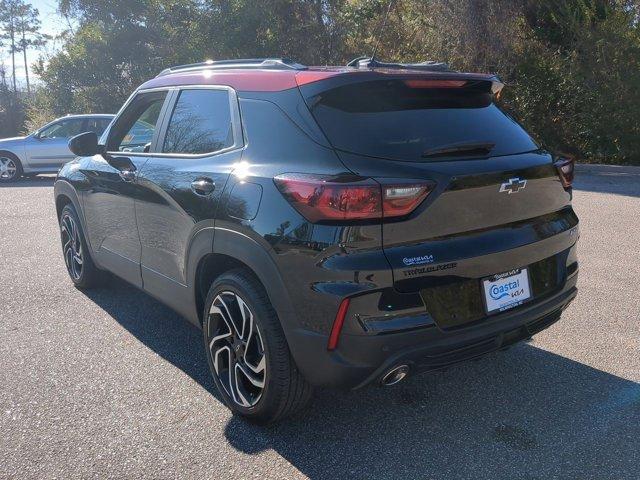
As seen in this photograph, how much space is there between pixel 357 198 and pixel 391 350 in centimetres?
66

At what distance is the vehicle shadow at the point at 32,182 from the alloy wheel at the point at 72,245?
30.5 feet

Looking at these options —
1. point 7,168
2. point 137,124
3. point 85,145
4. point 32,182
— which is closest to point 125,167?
point 137,124

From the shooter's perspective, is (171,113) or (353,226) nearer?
(353,226)

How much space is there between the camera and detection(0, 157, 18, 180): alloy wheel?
47.2 ft

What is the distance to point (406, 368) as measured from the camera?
2.58 m

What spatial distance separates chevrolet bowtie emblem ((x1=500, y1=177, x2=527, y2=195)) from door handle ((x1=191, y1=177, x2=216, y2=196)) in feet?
4.71

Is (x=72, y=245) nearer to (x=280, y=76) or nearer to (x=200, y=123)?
(x=200, y=123)

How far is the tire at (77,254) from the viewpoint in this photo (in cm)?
506

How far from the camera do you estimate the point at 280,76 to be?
2.98m

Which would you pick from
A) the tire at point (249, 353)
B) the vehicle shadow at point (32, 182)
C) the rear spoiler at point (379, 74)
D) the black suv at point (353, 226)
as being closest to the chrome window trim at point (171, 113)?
the black suv at point (353, 226)

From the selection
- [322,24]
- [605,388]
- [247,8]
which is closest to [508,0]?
[322,24]

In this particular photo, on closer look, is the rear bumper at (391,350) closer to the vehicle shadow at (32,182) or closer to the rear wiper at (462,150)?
the rear wiper at (462,150)

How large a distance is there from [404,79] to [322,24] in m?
18.2

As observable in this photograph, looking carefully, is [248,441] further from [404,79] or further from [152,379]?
[404,79]
